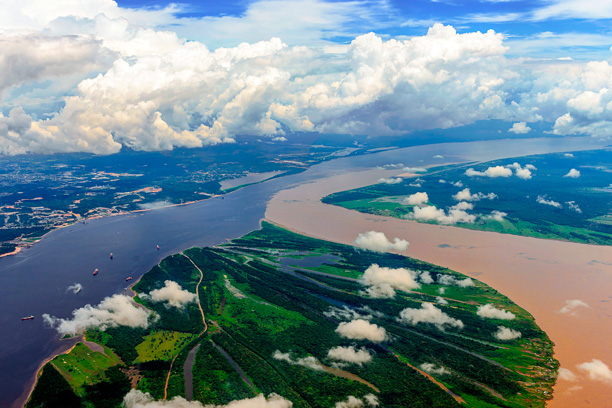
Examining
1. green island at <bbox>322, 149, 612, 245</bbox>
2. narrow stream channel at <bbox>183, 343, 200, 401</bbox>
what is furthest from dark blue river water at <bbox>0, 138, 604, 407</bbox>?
green island at <bbox>322, 149, 612, 245</bbox>

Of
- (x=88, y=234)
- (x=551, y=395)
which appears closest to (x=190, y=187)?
(x=88, y=234)

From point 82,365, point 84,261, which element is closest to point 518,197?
point 84,261

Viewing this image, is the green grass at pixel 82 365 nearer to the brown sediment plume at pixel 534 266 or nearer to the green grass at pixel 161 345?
the green grass at pixel 161 345

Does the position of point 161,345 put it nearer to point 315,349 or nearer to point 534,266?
point 315,349

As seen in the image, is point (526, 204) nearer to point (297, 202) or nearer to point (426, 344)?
point (297, 202)

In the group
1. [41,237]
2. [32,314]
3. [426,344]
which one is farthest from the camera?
[41,237]
